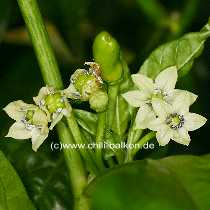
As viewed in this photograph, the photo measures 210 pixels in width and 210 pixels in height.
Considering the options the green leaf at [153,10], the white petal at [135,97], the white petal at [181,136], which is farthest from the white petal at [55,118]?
the green leaf at [153,10]

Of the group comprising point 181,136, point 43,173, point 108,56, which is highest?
point 108,56

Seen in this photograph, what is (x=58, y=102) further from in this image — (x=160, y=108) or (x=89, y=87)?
(x=160, y=108)

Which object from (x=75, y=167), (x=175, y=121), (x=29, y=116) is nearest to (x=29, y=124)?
(x=29, y=116)

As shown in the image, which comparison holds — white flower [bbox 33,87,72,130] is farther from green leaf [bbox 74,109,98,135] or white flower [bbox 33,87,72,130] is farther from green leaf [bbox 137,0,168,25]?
green leaf [bbox 137,0,168,25]

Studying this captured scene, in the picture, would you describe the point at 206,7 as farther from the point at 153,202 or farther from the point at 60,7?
the point at 153,202

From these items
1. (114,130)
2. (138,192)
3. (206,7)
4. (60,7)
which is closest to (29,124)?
(114,130)

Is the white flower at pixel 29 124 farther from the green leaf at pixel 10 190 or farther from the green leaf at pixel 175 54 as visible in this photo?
the green leaf at pixel 175 54
